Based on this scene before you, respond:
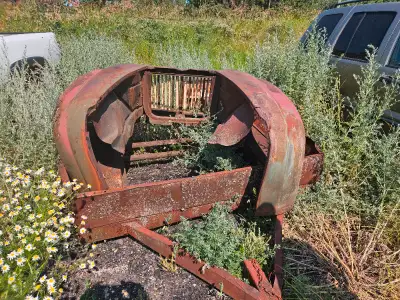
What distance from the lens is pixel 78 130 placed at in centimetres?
230

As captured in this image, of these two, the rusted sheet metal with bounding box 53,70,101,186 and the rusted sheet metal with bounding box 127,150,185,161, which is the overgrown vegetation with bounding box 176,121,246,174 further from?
the rusted sheet metal with bounding box 53,70,101,186

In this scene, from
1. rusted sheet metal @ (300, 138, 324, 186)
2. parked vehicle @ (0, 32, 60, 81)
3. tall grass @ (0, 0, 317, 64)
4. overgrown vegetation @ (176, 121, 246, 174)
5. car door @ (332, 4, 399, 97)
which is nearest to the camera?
rusted sheet metal @ (300, 138, 324, 186)

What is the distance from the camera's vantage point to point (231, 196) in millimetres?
2793

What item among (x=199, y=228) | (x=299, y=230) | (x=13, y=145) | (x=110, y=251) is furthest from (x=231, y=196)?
(x=13, y=145)

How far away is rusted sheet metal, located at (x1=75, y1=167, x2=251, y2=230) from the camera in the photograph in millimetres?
2339

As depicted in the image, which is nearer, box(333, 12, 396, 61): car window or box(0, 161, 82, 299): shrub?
box(0, 161, 82, 299): shrub

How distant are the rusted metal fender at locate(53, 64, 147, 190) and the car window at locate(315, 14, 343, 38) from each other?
4.38 meters

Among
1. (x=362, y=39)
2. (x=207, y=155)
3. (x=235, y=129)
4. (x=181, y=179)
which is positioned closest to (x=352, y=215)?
(x=235, y=129)

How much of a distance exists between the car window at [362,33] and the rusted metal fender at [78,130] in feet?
12.4

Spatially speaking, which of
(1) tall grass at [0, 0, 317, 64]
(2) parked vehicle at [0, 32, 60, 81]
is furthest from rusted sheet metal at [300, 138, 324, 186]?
(1) tall grass at [0, 0, 317, 64]

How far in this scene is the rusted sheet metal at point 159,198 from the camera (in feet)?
7.67

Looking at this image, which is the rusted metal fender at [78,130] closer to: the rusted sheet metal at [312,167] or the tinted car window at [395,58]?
the rusted sheet metal at [312,167]

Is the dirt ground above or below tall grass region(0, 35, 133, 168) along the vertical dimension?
below

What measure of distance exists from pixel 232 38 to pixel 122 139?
1046cm
